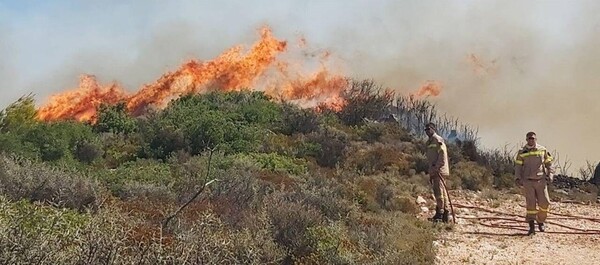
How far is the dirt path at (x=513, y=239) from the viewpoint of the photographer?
10305mm

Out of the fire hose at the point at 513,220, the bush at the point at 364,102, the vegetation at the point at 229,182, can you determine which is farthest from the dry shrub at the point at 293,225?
the bush at the point at 364,102

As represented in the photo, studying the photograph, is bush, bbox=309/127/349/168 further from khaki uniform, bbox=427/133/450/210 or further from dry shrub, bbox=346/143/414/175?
khaki uniform, bbox=427/133/450/210

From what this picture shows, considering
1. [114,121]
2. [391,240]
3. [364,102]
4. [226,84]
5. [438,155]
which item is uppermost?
[226,84]

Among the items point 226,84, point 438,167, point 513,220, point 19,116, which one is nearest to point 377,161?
point 513,220

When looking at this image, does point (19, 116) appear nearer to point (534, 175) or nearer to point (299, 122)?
point (299, 122)

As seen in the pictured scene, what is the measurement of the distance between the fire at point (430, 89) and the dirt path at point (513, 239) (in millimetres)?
21145

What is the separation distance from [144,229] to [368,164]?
13098 mm

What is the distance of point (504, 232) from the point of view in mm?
12422

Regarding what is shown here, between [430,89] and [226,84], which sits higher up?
[430,89]

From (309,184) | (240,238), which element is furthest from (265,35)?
(240,238)

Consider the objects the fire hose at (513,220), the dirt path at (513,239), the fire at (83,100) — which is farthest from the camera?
the fire at (83,100)

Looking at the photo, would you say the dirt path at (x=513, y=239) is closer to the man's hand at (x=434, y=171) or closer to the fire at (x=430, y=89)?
the man's hand at (x=434, y=171)

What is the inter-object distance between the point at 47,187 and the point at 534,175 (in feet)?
26.5

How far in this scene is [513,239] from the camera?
1166 cm
